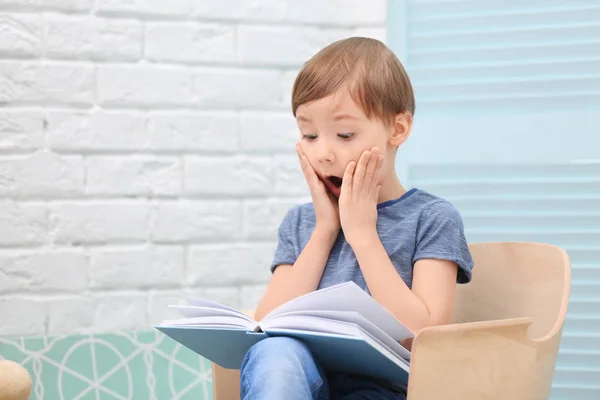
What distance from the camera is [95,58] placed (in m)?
1.93

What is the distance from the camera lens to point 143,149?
6.37 ft

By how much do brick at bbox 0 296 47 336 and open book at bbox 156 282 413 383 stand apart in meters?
0.75

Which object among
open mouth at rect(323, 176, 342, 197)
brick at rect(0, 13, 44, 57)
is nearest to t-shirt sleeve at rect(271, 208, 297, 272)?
open mouth at rect(323, 176, 342, 197)

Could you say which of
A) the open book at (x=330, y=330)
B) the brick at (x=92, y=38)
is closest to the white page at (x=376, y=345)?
the open book at (x=330, y=330)

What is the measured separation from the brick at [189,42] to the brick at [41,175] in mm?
326

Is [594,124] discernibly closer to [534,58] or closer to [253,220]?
[534,58]

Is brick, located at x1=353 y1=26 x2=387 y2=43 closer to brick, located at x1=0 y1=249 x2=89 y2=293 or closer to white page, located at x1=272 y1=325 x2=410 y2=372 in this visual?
brick, located at x1=0 y1=249 x2=89 y2=293

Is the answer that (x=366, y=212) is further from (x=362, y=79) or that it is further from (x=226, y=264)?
(x=226, y=264)

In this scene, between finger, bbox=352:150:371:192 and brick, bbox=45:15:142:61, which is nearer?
finger, bbox=352:150:371:192

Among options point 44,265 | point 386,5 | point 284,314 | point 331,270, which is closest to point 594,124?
point 386,5

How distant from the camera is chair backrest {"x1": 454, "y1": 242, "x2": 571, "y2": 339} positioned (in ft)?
4.47

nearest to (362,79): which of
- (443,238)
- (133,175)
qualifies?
(443,238)

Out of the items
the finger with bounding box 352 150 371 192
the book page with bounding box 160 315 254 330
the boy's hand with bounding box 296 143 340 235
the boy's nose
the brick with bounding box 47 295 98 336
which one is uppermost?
the boy's nose

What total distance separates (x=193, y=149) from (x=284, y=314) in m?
0.86
